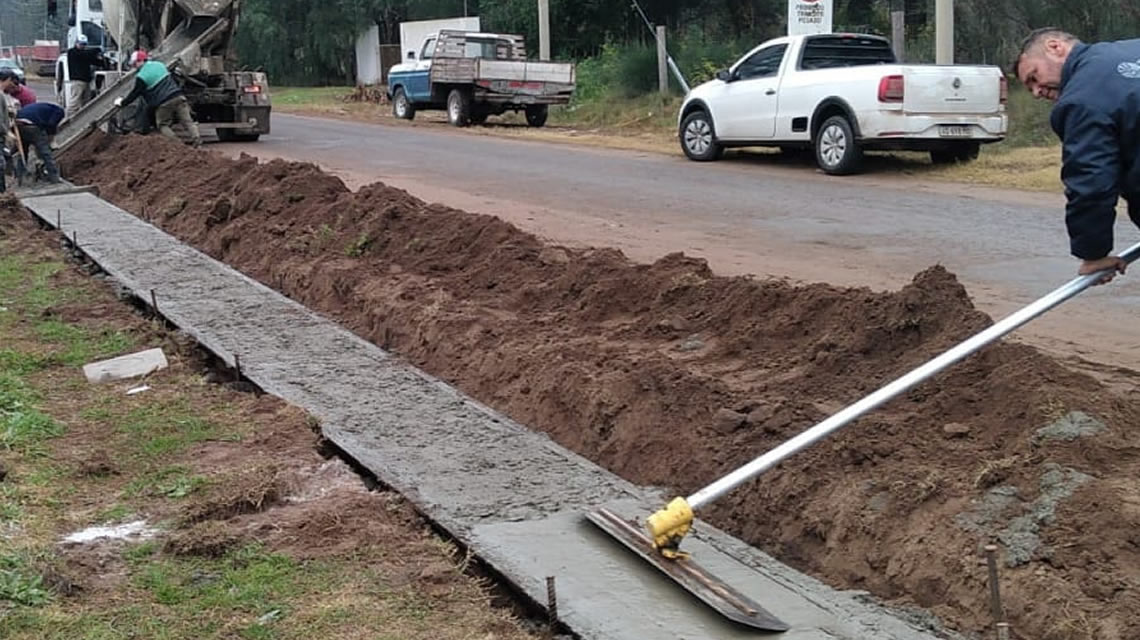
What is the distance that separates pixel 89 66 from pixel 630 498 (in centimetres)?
1957

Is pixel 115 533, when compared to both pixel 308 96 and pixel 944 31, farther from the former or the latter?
pixel 308 96

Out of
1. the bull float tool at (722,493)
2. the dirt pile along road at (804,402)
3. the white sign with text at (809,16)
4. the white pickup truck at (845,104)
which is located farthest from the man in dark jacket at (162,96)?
the bull float tool at (722,493)

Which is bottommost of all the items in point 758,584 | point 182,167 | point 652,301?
point 758,584

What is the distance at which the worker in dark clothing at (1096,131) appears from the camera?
12.5 ft

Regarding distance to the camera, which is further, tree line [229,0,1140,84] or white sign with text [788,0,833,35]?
Answer: tree line [229,0,1140,84]

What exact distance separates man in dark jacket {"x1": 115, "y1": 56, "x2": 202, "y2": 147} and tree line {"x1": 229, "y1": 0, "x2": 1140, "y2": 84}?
13.4 m

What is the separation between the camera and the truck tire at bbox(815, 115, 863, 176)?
1554 cm

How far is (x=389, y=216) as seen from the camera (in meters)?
10.1

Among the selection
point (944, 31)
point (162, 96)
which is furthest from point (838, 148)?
point (162, 96)

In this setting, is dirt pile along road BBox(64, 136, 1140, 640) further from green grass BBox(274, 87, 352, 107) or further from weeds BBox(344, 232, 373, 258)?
green grass BBox(274, 87, 352, 107)

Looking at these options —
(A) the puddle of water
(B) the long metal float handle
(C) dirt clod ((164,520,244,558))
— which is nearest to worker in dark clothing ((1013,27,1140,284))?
(B) the long metal float handle

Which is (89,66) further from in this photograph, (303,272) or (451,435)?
(451,435)

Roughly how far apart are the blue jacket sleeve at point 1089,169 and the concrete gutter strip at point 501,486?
140 cm

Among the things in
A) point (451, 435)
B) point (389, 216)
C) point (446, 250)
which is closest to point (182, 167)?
point (389, 216)
